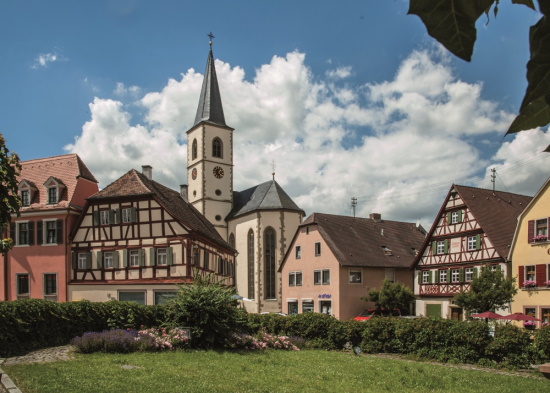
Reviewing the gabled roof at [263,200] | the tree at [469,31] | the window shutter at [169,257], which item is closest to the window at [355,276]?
the window shutter at [169,257]

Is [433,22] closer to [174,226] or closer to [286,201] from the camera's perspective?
[174,226]

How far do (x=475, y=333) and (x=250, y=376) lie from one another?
8818mm

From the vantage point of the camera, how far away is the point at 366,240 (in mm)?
44875

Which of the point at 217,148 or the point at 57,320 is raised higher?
the point at 217,148

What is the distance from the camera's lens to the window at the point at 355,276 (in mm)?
40397

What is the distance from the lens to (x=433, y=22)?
693mm

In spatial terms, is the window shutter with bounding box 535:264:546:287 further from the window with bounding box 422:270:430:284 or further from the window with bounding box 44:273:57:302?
the window with bounding box 44:273:57:302

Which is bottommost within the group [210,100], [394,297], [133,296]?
[394,297]

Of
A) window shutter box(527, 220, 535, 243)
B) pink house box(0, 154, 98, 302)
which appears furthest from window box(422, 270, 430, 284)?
pink house box(0, 154, 98, 302)

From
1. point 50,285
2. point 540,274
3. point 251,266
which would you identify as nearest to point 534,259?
point 540,274

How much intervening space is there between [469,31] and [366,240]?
44925mm

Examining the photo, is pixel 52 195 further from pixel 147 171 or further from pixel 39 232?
pixel 147 171

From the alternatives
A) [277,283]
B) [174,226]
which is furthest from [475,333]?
[277,283]

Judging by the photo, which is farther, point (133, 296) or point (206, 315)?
point (133, 296)
